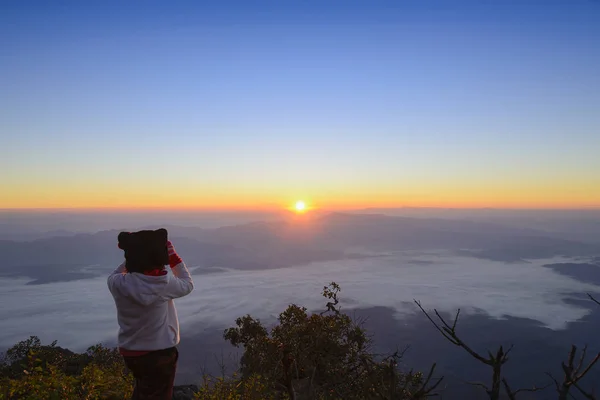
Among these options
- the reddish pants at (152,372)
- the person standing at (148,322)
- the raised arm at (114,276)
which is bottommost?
the reddish pants at (152,372)

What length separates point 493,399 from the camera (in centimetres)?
Result: 217

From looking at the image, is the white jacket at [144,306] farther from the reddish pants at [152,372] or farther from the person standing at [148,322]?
the reddish pants at [152,372]

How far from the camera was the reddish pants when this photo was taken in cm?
457

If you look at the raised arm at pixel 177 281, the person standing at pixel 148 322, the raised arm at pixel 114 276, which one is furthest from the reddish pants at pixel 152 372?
the raised arm at pixel 114 276

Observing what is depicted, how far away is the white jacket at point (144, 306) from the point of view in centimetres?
435

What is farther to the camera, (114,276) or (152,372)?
(152,372)

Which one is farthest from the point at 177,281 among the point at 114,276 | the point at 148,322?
the point at 114,276

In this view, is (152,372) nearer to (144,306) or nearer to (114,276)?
(144,306)

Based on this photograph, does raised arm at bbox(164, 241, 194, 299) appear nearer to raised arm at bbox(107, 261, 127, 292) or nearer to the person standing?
the person standing

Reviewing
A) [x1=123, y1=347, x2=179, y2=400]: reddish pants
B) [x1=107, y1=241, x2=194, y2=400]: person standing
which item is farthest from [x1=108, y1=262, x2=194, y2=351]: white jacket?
[x1=123, y1=347, x2=179, y2=400]: reddish pants

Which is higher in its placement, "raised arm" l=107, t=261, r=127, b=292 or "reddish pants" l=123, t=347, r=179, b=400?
"raised arm" l=107, t=261, r=127, b=292

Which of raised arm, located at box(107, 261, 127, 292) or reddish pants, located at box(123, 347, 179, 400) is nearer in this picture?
raised arm, located at box(107, 261, 127, 292)

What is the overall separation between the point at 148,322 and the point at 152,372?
24.7 inches

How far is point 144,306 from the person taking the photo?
4.46 m
